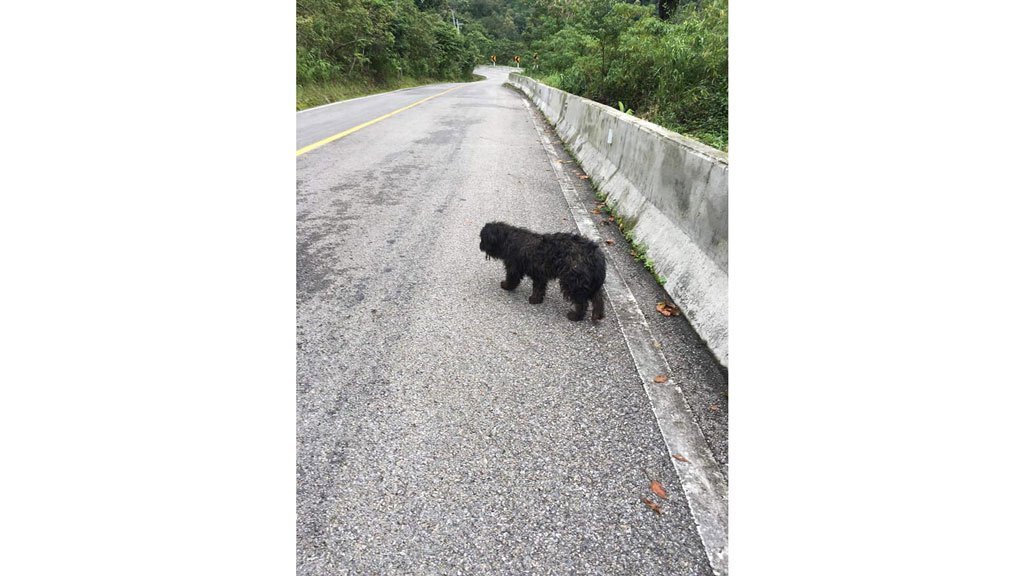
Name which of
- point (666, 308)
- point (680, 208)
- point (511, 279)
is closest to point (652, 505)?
point (666, 308)

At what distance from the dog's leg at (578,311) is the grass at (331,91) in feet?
49.7

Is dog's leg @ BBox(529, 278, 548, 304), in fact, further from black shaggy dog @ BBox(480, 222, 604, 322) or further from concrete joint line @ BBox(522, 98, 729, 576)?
concrete joint line @ BBox(522, 98, 729, 576)

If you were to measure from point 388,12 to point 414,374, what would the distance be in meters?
30.7

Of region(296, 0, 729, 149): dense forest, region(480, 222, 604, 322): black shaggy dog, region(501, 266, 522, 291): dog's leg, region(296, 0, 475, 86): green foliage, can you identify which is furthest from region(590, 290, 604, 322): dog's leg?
region(296, 0, 475, 86): green foliage

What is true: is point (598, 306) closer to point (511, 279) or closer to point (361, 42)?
point (511, 279)

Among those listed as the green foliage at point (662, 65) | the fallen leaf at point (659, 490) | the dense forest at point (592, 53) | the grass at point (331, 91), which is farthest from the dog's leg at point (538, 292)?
the grass at point (331, 91)

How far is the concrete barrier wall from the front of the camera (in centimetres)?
322

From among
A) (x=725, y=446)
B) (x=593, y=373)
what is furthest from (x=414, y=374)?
(x=725, y=446)

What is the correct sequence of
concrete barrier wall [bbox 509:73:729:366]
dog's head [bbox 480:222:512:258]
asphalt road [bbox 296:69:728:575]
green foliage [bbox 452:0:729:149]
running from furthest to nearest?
green foliage [bbox 452:0:729:149] → dog's head [bbox 480:222:512:258] → concrete barrier wall [bbox 509:73:729:366] → asphalt road [bbox 296:69:728:575]

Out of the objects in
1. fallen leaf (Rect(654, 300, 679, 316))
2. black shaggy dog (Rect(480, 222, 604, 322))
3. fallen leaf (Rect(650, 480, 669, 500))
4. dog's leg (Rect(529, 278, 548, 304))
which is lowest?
fallen leaf (Rect(650, 480, 669, 500))

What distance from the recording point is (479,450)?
2219 mm

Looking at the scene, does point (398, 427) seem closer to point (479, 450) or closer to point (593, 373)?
point (479, 450)

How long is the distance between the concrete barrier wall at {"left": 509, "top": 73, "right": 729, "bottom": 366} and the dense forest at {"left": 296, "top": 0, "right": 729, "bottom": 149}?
6.09ft

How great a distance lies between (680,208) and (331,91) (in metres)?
19.9
